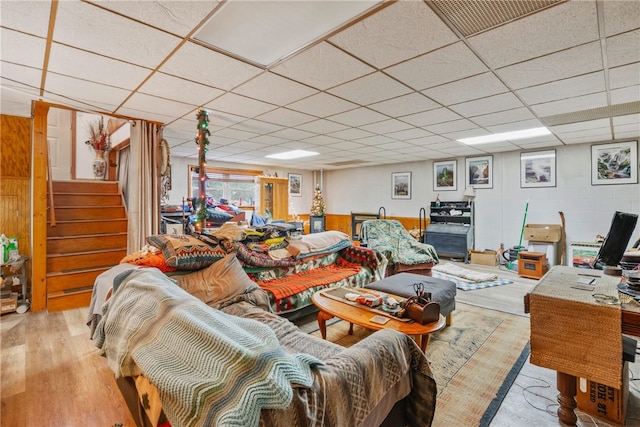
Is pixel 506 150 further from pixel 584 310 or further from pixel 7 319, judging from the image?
pixel 7 319

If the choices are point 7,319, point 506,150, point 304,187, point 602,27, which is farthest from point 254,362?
point 304,187

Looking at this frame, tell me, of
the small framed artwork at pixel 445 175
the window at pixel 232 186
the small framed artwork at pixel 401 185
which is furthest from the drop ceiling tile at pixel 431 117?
the window at pixel 232 186

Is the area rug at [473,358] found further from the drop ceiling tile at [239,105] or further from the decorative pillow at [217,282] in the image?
the drop ceiling tile at [239,105]

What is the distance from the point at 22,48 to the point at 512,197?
7558mm

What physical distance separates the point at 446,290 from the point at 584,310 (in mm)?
1363

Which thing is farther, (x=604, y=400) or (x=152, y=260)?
(x=152, y=260)

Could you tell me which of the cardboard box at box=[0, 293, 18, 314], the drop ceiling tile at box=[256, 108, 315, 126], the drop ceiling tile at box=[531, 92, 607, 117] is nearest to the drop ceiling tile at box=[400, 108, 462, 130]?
the drop ceiling tile at box=[531, 92, 607, 117]

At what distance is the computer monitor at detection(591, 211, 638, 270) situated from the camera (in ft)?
6.85

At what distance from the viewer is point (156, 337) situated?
121 centimetres

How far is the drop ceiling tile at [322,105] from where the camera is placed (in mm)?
3160

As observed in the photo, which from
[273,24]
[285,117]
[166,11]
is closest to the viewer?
[166,11]

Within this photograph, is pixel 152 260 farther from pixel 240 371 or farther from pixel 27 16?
pixel 240 371

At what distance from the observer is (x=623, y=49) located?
2152 millimetres

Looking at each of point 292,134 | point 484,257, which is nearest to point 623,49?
point 292,134
